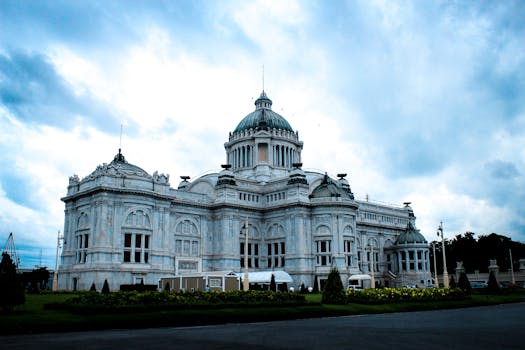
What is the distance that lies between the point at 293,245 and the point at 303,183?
10070mm

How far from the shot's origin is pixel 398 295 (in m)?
50.7

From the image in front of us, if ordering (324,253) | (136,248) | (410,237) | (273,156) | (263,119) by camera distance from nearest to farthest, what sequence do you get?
(136,248) → (324,253) → (273,156) → (410,237) → (263,119)

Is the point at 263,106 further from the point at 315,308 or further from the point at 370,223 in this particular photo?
the point at 315,308

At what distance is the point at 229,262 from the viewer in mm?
80812

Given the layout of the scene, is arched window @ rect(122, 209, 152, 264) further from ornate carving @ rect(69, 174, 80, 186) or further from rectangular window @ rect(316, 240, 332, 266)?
rectangular window @ rect(316, 240, 332, 266)

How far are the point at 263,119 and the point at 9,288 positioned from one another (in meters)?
72.6

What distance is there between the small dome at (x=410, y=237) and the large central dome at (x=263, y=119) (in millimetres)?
29926

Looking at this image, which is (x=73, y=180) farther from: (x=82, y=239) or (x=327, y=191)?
(x=327, y=191)

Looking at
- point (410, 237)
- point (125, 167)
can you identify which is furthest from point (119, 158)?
point (410, 237)

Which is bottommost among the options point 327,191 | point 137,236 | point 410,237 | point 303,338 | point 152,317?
point 303,338

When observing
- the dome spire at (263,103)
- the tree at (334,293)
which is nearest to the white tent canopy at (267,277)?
the tree at (334,293)

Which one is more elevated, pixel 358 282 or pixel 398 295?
pixel 358 282

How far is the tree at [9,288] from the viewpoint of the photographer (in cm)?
3034

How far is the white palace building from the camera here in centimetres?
6962
